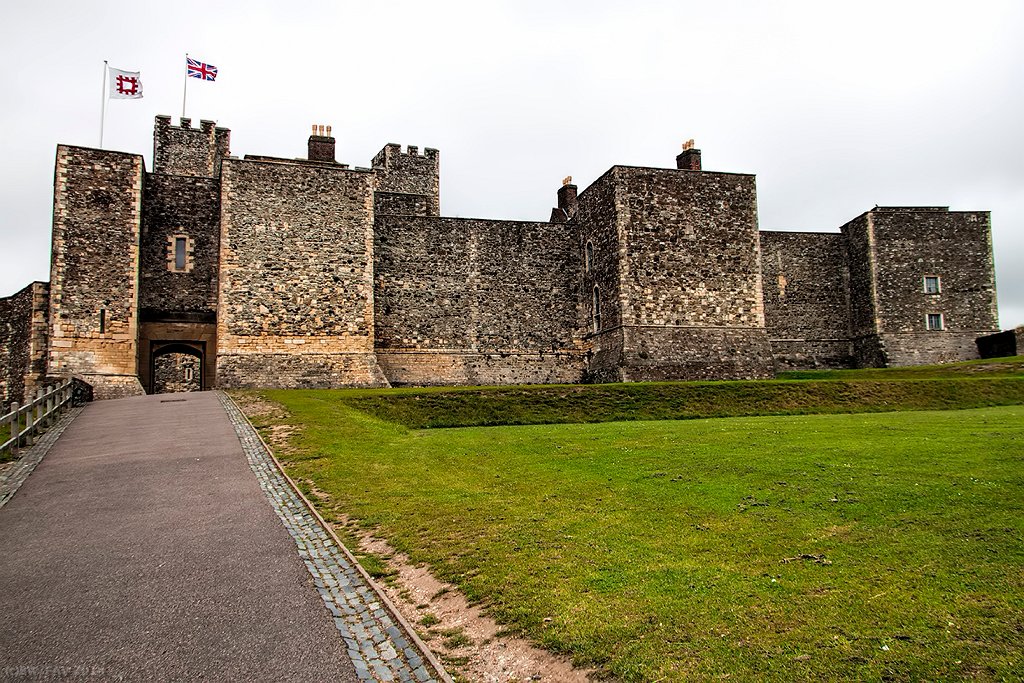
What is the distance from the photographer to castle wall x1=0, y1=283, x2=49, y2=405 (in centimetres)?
2586

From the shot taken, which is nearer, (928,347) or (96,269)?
(96,269)

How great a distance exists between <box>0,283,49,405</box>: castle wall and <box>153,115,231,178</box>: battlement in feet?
47.0

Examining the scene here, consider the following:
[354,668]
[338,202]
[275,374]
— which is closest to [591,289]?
[338,202]

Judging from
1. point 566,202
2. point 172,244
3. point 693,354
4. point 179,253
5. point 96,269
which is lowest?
point 693,354

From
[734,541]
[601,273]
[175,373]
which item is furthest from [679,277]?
[175,373]

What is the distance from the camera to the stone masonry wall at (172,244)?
91.9 ft

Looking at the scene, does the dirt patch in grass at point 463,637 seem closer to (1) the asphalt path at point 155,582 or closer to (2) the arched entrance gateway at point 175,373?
(1) the asphalt path at point 155,582

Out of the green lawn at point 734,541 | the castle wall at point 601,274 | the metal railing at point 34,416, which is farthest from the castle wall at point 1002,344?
the metal railing at point 34,416

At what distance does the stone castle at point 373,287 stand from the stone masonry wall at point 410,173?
36.9 ft

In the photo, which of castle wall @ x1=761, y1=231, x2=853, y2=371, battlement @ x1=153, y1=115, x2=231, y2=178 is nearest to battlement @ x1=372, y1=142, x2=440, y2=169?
battlement @ x1=153, y1=115, x2=231, y2=178

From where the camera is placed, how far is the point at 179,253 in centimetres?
2859

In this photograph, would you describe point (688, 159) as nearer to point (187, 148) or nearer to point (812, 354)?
point (812, 354)

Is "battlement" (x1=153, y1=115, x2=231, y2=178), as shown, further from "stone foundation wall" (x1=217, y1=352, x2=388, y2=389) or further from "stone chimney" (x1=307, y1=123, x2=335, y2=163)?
"stone foundation wall" (x1=217, y1=352, x2=388, y2=389)

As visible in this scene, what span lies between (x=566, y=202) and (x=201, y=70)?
1954 centimetres
